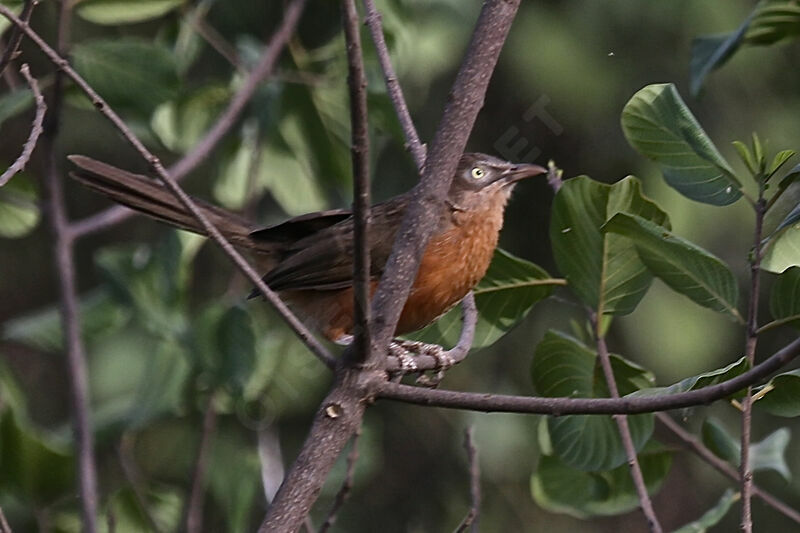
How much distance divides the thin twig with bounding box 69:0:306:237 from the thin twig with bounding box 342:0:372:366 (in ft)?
7.87

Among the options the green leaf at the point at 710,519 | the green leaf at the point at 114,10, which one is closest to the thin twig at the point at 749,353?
the green leaf at the point at 710,519

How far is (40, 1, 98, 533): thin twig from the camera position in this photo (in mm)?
4094

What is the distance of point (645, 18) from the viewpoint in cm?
669

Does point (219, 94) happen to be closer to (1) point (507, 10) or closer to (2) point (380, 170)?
(2) point (380, 170)

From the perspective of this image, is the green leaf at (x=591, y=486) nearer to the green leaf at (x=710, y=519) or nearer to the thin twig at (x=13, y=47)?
the green leaf at (x=710, y=519)

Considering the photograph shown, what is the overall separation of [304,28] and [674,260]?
3187mm

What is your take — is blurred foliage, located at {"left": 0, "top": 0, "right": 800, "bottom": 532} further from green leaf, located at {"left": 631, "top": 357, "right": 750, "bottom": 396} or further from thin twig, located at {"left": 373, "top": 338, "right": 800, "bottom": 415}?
thin twig, located at {"left": 373, "top": 338, "right": 800, "bottom": 415}

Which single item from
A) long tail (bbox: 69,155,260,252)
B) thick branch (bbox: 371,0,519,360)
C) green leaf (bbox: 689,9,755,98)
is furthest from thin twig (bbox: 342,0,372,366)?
green leaf (bbox: 689,9,755,98)

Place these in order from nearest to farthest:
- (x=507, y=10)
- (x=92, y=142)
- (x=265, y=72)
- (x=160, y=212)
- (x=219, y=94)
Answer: (x=507, y=10), (x=160, y=212), (x=265, y=72), (x=219, y=94), (x=92, y=142)

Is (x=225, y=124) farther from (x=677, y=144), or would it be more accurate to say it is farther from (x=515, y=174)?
(x=677, y=144)

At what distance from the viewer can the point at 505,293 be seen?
3445 mm

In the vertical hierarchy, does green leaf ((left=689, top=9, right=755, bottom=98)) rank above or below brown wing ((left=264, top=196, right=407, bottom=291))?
above

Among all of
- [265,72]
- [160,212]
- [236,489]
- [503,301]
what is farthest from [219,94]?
[503,301]

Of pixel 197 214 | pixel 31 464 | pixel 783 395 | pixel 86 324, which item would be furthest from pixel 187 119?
pixel 783 395
